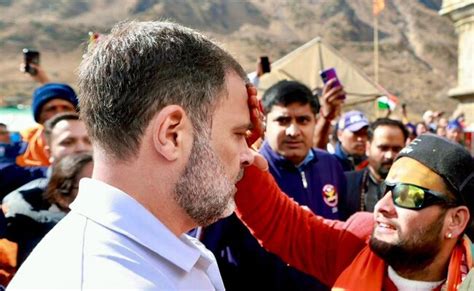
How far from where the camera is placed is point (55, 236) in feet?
3.64

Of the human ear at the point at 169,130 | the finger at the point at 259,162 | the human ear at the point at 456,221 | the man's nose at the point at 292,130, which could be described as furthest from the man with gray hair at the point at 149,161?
the man's nose at the point at 292,130

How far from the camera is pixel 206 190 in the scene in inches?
48.9

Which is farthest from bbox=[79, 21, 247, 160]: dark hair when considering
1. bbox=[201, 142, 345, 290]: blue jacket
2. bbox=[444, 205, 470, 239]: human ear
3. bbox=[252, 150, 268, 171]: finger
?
bbox=[201, 142, 345, 290]: blue jacket

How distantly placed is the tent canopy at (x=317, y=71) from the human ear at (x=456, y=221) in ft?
25.6

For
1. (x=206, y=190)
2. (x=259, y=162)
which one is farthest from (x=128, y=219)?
(x=259, y=162)

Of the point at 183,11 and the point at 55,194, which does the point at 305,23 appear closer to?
the point at 183,11

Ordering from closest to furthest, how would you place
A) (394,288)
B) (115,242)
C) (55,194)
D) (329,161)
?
(115,242) → (394,288) → (55,194) → (329,161)

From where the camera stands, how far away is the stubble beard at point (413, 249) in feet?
6.94

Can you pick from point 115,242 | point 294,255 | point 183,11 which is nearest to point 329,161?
point 294,255

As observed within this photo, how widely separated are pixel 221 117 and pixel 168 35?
0.20 meters

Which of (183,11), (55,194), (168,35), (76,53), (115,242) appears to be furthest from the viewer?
(183,11)

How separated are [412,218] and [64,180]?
1539mm

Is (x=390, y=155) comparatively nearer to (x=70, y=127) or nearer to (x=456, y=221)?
(x=456, y=221)

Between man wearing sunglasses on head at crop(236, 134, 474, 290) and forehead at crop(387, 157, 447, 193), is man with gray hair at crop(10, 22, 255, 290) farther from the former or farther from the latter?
forehead at crop(387, 157, 447, 193)
